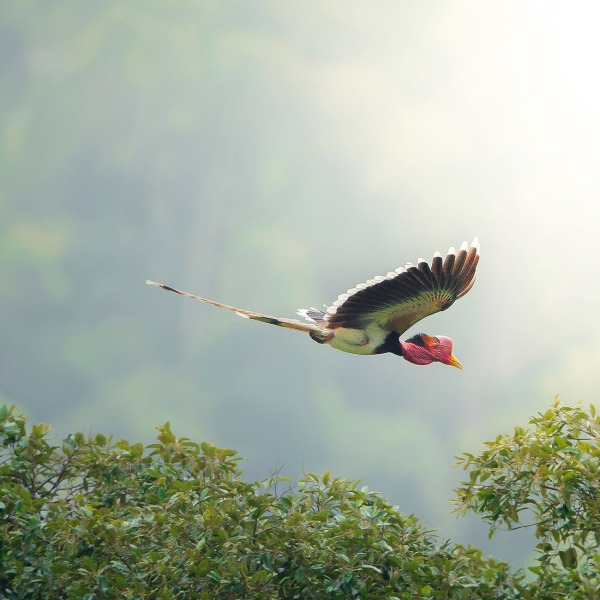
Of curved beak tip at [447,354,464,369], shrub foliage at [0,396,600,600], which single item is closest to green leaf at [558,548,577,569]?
shrub foliage at [0,396,600,600]

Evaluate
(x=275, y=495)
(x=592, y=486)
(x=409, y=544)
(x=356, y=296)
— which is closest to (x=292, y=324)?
(x=356, y=296)

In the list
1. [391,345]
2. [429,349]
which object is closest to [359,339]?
[391,345]

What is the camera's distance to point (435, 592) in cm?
679

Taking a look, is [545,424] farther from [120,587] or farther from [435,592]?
[120,587]

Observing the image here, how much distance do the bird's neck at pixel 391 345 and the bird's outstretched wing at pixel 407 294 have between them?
0.06 metres

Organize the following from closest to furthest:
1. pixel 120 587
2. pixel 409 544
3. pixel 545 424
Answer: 1. pixel 120 587
2. pixel 409 544
3. pixel 545 424

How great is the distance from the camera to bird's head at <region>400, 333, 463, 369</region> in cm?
720

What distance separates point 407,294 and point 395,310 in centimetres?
18

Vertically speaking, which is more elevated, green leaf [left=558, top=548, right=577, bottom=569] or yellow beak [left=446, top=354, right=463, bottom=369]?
yellow beak [left=446, top=354, right=463, bottom=369]

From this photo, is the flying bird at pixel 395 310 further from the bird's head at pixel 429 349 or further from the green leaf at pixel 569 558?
the green leaf at pixel 569 558

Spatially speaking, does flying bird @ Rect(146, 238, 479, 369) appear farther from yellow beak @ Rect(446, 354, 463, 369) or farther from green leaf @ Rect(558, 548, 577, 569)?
green leaf @ Rect(558, 548, 577, 569)

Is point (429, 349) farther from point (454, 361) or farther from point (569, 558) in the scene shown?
point (569, 558)

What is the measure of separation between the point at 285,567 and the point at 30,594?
1.73m

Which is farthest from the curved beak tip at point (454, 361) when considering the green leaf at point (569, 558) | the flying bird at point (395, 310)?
the green leaf at point (569, 558)
